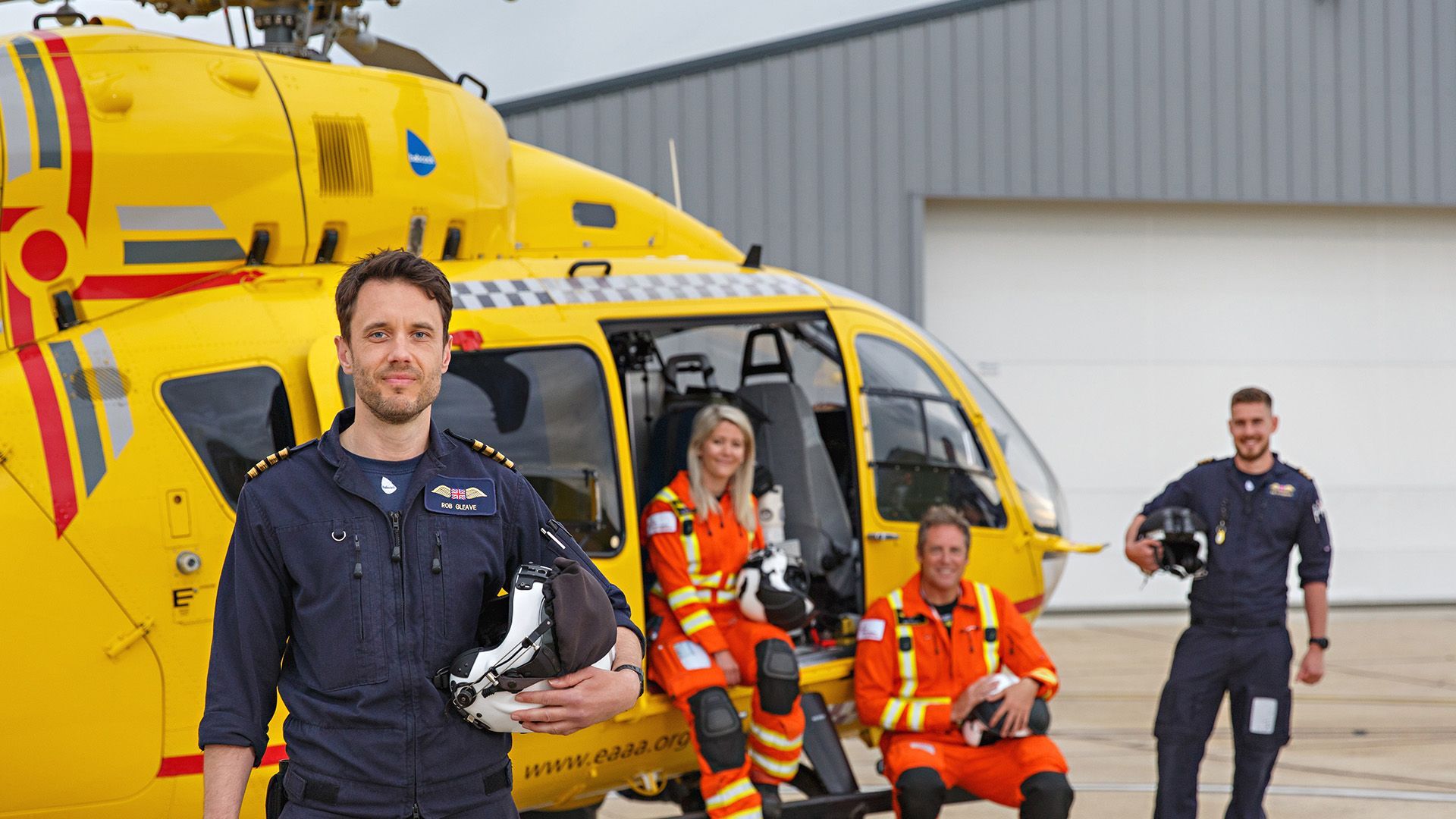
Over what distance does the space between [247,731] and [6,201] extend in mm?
2579

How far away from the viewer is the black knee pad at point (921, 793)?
5.18 metres

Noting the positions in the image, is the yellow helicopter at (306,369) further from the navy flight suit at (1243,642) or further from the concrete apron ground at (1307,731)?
the concrete apron ground at (1307,731)

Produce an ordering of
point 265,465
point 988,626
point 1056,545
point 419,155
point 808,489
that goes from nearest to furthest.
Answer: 1. point 265,465
2. point 419,155
3. point 988,626
4. point 808,489
5. point 1056,545

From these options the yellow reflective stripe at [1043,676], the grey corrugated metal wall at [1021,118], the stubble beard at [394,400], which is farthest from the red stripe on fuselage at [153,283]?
the grey corrugated metal wall at [1021,118]

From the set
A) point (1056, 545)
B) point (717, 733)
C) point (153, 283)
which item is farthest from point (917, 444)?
point (153, 283)

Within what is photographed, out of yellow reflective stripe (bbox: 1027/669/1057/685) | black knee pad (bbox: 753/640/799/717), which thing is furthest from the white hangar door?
black knee pad (bbox: 753/640/799/717)

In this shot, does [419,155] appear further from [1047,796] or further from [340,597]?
[1047,796]

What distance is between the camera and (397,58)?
5.91 m

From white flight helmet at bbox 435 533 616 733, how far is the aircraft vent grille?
2.80 m

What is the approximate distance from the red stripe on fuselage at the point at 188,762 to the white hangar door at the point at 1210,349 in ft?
38.1

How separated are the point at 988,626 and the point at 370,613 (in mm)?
3572

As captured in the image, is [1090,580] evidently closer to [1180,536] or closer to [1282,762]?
[1282,762]

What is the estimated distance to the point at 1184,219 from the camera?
15367mm

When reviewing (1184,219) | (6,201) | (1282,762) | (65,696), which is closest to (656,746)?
(65,696)
